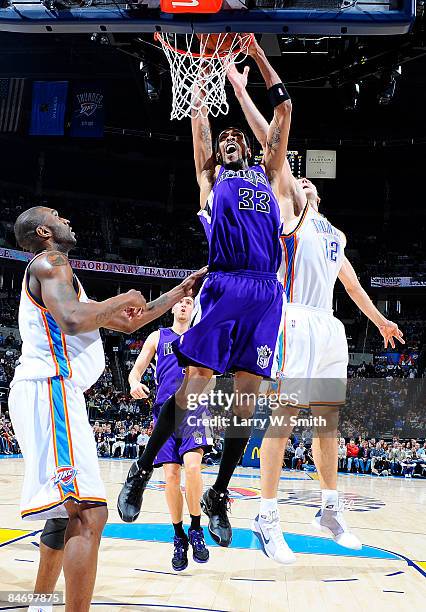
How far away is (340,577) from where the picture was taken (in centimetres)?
618

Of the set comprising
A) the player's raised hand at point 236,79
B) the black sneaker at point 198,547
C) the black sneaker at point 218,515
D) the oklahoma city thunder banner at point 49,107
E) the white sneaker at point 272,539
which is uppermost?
the oklahoma city thunder banner at point 49,107

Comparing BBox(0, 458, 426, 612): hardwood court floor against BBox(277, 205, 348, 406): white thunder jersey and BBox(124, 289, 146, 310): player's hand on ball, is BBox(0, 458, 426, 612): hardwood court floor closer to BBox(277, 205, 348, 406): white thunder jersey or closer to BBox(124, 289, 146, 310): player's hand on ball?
BBox(277, 205, 348, 406): white thunder jersey

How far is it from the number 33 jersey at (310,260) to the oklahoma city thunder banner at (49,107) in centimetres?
1940

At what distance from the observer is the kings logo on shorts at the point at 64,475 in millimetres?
3666

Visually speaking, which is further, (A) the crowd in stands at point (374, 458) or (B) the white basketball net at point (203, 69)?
(A) the crowd in stands at point (374, 458)

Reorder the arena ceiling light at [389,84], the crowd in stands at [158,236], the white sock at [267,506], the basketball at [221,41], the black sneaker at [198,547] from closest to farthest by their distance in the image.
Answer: the white sock at [267,506] < the basketball at [221,41] < the black sneaker at [198,547] < the arena ceiling light at [389,84] < the crowd in stands at [158,236]

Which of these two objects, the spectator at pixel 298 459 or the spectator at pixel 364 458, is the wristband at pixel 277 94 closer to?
the spectator at pixel 298 459

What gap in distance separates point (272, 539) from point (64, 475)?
1.68m

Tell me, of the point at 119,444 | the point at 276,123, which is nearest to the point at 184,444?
the point at 276,123

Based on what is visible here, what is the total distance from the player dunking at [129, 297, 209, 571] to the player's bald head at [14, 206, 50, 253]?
183cm

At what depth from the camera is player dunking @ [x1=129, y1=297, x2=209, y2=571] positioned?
231 inches

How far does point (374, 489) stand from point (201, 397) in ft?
39.7

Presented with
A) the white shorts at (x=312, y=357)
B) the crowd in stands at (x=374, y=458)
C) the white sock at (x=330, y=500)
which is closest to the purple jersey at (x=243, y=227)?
the white shorts at (x=312, y=357)

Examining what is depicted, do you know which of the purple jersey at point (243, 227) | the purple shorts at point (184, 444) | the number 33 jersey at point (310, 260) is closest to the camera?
the purple jersey at point (243, 227)
